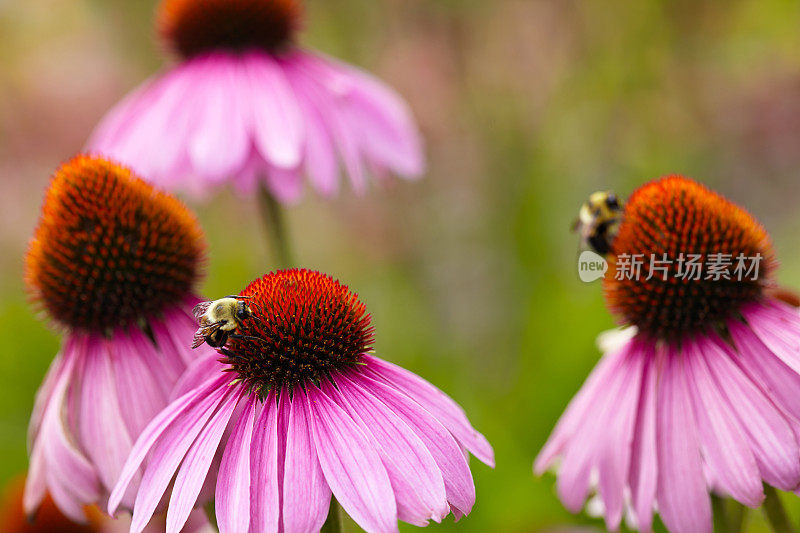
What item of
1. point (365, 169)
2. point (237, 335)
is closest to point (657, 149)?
point (365, 169)

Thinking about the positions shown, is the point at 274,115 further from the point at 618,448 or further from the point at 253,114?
the point at 618,448

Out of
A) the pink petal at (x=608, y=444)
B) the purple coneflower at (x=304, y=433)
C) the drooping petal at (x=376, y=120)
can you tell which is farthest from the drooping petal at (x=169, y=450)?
the drooping petal at (x=376, y=120)

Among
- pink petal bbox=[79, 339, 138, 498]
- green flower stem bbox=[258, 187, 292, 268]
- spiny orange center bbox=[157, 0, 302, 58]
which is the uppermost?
spiny orange center bbox=[157, 0, 302, 58]

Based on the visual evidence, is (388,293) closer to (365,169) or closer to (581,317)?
(581,317)

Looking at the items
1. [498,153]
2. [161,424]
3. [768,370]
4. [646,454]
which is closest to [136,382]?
[161,424]

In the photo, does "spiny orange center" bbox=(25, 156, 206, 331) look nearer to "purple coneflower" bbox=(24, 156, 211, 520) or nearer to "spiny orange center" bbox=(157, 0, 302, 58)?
"purple coneflower" bbox=(24, 156, 211, 520)

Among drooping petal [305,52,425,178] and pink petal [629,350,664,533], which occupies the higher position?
drooping petal [305,52,425,178]

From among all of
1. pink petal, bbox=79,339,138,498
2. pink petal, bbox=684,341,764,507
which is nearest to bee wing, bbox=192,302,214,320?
pink petal, bbox=79,339,138,498
